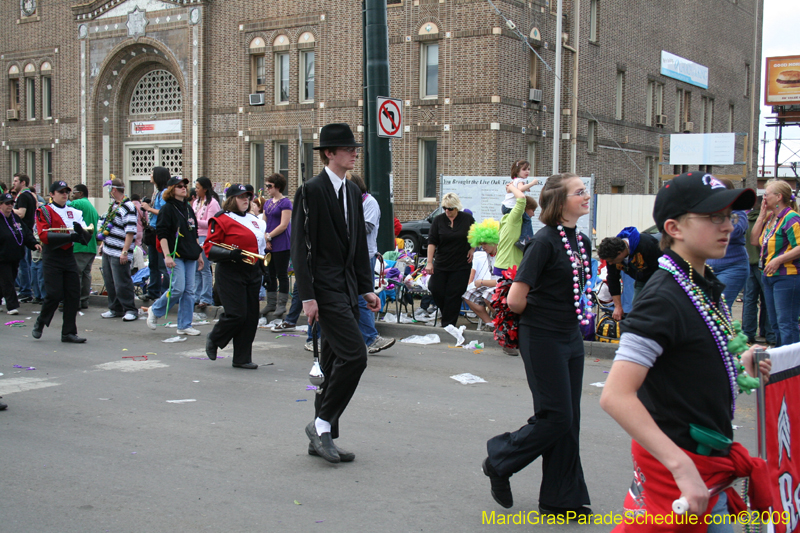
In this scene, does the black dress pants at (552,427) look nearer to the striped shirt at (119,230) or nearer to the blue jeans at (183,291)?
the blue jeans at (183,291)

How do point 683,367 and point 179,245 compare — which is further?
point 179,245

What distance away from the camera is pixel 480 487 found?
460 centimetres

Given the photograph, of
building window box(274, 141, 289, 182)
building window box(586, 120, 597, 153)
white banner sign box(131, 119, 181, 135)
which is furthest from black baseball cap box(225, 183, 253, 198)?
white banner sign box(131, 119, 181, 135)

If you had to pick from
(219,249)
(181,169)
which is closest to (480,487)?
(219,249)

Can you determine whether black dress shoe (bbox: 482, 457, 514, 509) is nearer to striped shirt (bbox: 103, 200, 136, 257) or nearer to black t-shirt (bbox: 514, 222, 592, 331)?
black t-shirt (bbox: 514, 222, 592, 331)

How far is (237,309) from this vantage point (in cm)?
802

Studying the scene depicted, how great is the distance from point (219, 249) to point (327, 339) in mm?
3510

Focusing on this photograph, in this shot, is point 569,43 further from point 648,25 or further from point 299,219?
point 299,219

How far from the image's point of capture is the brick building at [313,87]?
1065 inches

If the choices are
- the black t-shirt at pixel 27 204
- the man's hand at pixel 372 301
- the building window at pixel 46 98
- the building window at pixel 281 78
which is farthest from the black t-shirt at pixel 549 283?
the building window at pixel 46 98

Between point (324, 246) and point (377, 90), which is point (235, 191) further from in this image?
point (324, 246)

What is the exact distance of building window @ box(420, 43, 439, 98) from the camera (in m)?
27.5

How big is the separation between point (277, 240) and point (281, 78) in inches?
830

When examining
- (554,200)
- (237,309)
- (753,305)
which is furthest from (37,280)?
(554,200)
